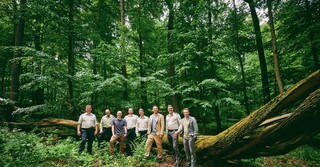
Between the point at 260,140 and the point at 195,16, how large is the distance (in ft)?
35.7

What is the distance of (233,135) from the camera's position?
6.51 m

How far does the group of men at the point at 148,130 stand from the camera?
7914 millimetres

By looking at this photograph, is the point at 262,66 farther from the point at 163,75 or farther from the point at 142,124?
the point at 142,124

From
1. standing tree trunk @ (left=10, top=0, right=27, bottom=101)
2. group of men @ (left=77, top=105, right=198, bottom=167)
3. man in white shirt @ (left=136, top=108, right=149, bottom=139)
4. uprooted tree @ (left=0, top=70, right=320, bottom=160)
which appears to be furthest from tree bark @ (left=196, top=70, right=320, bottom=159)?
standing tree trunk @ (left=10, top=0, right=27, bottom=101)

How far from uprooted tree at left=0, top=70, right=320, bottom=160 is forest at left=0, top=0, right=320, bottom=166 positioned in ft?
0.09

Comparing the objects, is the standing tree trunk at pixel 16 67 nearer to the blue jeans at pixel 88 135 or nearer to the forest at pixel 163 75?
the forest at pixel 163 75

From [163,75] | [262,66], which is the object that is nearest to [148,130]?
[163,75]

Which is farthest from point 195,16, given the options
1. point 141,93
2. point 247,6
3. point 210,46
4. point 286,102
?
point 286,102

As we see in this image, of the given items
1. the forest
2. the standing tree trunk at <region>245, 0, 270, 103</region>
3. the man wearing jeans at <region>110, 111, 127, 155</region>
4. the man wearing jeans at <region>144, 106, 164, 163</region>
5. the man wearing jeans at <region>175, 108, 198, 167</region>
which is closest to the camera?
the forest

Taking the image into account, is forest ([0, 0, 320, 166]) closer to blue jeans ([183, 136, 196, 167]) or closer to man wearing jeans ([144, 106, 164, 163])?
blue jeans ([183, 136, 196, 167])

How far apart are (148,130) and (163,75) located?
465 cm

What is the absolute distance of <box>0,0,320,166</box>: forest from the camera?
621 centimetres

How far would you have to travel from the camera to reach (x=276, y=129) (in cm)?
552

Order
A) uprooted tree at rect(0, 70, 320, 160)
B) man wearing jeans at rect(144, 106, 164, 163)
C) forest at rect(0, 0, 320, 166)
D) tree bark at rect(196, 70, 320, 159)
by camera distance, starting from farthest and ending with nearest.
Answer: man wearing jeans at rect(144, 106, 164, 163) → forest at rect(0, 0, 320, 166) → tree bark at rect(196, 70, 320, 159) → uprooted tree at rect(0, 70, 320, 160)
